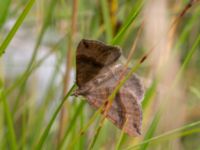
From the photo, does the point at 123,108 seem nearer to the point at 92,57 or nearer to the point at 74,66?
the point at 92,57

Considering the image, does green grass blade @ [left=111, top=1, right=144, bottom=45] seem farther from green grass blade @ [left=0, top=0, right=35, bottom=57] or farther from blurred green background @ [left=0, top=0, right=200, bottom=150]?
green grass blade @ [left=0, top=0, right=35, bottom=57]

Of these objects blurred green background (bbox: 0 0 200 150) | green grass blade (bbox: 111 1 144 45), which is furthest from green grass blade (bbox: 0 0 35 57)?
green grass blade (bbox: 111 1 144 45)

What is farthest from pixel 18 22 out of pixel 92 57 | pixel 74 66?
pixel 74 66

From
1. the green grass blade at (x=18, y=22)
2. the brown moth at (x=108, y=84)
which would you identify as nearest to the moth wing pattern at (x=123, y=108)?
the brown moth at (x=108, y=84)

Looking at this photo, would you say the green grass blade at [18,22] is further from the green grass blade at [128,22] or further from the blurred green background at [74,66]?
the green grass blade at [128,22]

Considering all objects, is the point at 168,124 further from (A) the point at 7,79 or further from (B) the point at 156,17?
(A) the point at 7,79
